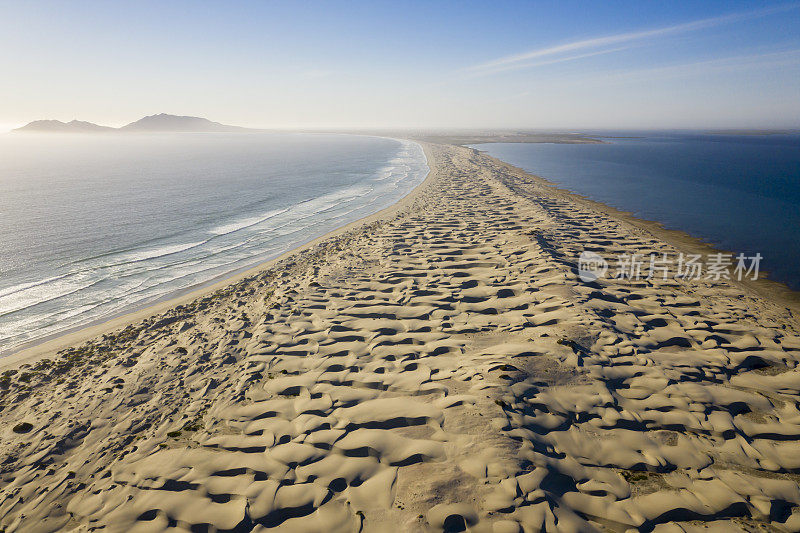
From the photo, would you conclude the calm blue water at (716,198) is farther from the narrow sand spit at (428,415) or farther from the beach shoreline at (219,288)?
the narrow sand spit at (428,415)

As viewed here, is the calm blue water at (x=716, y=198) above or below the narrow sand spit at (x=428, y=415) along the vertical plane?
above

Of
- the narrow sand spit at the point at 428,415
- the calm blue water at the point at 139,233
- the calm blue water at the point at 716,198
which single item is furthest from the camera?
the calm blue water at the point at 716,198

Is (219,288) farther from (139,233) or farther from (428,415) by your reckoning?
(139,233)

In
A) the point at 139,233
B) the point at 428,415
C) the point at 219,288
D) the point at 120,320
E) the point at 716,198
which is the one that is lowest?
the point at 120,320

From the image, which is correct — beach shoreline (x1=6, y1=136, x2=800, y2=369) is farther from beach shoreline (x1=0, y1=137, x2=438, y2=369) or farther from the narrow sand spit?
the narrow sand spit

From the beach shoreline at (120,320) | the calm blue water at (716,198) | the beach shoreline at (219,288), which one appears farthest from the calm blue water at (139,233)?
the calm blue water at (716,198)

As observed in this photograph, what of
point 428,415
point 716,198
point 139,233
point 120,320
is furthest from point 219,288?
point 716,198

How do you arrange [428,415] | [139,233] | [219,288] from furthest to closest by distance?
1. [139,233]
2. [219,288]
3. [428,415]

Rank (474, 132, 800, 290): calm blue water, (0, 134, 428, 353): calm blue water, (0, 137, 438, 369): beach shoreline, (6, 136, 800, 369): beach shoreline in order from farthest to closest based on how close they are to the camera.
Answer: (474, 132, 800, 290): calm blue water < (0, 134, 428, 353): calm blue water < (6, 136, 800, 369): beach shoreline < (0, 137, 438, 369): beach shoreline

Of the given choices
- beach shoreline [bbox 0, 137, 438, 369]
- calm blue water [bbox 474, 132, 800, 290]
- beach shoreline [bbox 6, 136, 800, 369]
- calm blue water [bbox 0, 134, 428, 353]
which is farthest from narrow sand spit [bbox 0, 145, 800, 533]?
calm blue water [bbox 474, 132, 800, 290]
